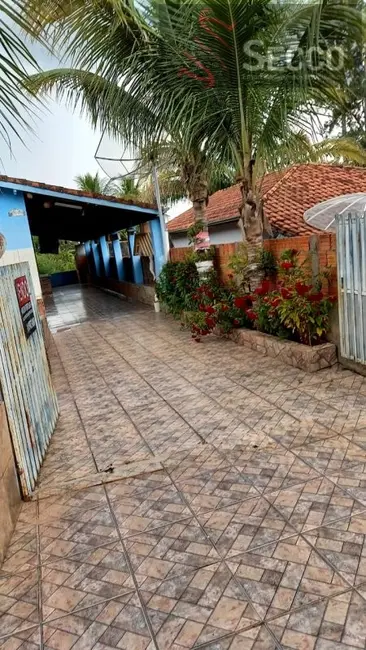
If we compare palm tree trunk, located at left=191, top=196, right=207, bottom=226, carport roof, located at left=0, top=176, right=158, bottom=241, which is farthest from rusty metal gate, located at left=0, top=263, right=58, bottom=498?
carport roof, located at left=0, top=176, right=158, bottom=241

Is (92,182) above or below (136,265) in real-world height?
above

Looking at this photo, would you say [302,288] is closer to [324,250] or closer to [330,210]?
[324,250]

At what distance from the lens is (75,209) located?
13.7m

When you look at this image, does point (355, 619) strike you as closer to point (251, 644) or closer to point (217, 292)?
point (251, 644)

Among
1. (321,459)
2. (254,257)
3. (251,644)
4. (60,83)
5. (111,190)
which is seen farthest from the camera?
(111,190)

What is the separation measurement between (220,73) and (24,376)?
502cm

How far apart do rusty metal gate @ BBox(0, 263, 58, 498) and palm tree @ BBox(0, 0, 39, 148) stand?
182 centimetres

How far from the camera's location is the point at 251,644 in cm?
196

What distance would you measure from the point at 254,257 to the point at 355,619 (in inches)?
232

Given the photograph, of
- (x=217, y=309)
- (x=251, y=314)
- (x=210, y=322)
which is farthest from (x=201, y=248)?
(x=251, y=314)

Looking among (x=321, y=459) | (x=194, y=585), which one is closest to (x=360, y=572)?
(x=194, y=585)

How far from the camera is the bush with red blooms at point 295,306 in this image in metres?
5.77

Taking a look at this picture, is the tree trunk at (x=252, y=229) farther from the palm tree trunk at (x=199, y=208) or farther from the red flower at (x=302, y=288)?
Result: the palm tree trunk at (x=199, y=208)

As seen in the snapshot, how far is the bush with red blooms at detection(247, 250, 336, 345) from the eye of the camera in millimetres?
5772
